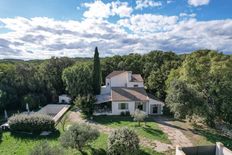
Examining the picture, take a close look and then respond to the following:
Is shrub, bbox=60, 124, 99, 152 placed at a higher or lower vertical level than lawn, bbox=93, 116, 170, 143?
higher

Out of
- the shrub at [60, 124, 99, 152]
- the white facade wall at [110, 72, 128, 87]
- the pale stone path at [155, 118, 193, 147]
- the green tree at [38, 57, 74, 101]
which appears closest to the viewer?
the shrub at [60, 124, 99, 152]

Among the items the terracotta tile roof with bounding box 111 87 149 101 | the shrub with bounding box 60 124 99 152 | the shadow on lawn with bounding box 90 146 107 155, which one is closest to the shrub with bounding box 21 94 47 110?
the terracotta tile roof with bounding box 111 87 149 101

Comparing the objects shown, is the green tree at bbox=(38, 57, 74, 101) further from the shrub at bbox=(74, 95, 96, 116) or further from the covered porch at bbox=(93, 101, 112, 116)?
the shrub at bbox=(74, 95, 96, 116)

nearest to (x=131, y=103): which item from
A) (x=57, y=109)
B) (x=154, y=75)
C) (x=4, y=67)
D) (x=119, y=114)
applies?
(x=119, y=114)

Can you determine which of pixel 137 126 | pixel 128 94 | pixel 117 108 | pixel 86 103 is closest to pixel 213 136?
pixel 137 126

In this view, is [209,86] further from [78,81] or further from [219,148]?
[78,81]

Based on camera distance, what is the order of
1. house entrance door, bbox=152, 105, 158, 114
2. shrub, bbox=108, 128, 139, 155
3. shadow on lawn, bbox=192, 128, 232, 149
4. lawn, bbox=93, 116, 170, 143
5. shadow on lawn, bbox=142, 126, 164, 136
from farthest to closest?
house entrance door, bbox=152, 105, 158, 114, shadow on lawn, bbox=142, 126, 164, 136, lawn, bbox=93, 116, 170, 143, shadow on lawn, bbox=192, 128, 232, 149, shrub, bbox=108, 128, 139, 155
